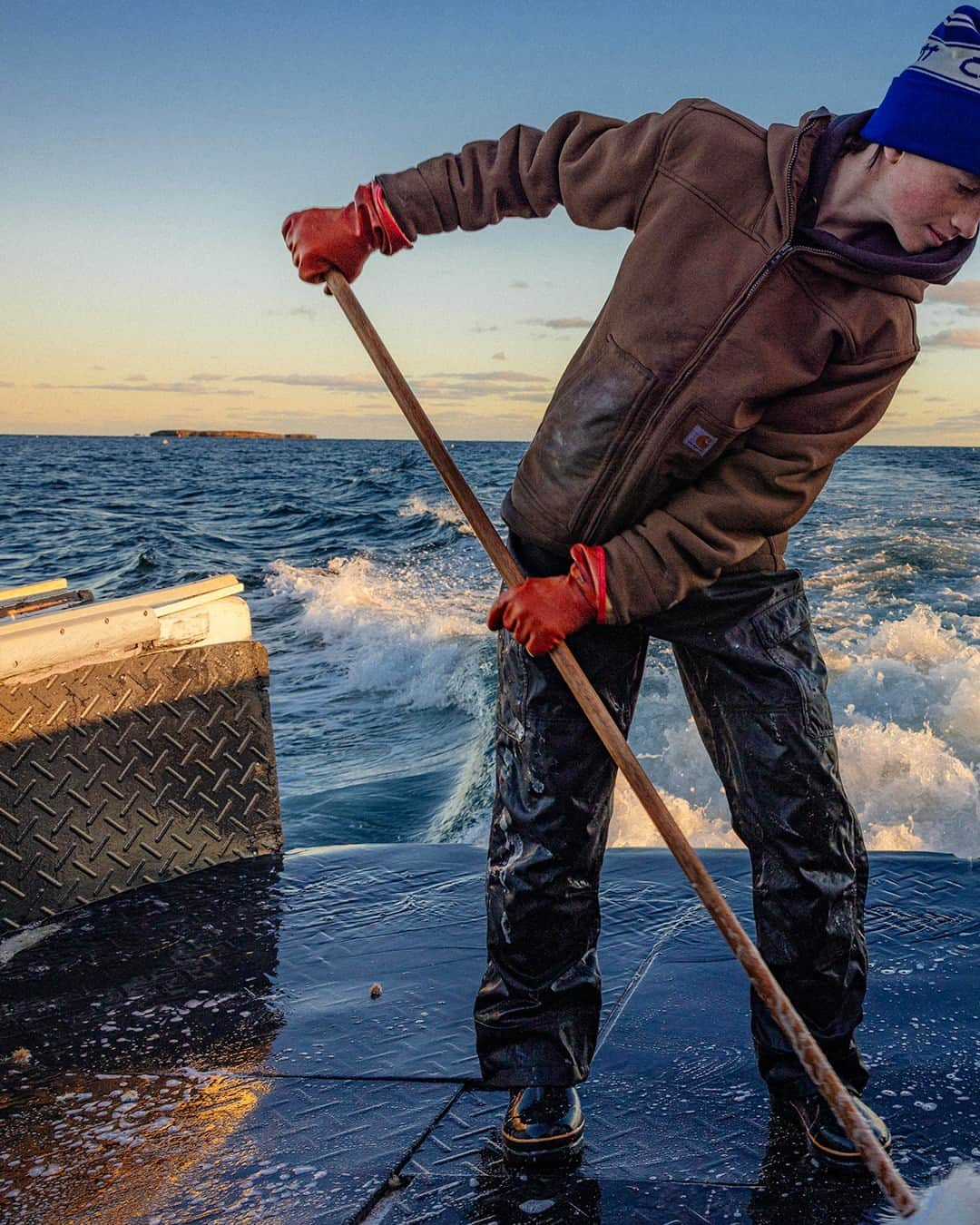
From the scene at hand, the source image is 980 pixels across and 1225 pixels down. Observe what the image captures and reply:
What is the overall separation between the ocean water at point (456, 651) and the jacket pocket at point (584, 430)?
299 cm

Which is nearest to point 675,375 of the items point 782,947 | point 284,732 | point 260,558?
point 782,947

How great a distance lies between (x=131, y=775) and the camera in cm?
337

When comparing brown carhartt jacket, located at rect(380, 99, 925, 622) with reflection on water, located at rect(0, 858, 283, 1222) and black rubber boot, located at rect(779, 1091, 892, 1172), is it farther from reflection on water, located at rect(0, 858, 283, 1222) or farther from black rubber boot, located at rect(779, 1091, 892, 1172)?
reflection on water, located at rect(0, 858, 283, 1222)

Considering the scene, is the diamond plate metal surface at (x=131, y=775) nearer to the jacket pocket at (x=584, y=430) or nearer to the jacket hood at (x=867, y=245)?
the jacket pocket at (x=584, y=430)

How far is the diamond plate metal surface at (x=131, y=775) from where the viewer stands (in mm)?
3146

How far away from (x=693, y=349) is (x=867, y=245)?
0.31m

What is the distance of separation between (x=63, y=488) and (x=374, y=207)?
117 feet

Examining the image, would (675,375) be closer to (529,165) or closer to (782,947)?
(529,165)

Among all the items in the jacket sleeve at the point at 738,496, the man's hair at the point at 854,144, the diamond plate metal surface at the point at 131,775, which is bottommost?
the diamond plate metal surface at the point at 131,775

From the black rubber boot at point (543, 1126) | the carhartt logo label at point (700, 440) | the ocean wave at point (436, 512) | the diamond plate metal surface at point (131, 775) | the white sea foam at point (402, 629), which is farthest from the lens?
the ocean wave at point (436, 512)

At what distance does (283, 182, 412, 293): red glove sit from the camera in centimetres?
215

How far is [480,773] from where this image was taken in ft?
22.4

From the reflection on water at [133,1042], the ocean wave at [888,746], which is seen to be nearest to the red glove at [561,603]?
the reflection on water at [133,1042]

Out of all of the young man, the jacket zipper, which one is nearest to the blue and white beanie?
the young man
